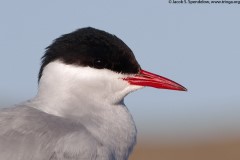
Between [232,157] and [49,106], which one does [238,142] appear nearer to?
[232,157]

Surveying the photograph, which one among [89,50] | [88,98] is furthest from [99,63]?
[88,98]

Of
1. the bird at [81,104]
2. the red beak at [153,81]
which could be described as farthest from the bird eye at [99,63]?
the red beak at [153,81]

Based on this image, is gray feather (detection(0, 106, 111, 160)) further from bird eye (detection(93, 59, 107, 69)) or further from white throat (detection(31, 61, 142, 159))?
bird eye (detection(93, 59, 107, 69))

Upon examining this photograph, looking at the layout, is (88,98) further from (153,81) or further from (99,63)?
(153,81)

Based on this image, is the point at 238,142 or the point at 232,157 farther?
the point at 238,142

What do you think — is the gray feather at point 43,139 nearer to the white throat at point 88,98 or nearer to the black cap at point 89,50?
the white throat at point 88,98

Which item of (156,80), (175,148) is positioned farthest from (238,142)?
(156,80)

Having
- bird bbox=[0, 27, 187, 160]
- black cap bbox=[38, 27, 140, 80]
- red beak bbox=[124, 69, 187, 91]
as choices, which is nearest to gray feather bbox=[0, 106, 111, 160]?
bird bbox=[0, 27, 187, 160]
